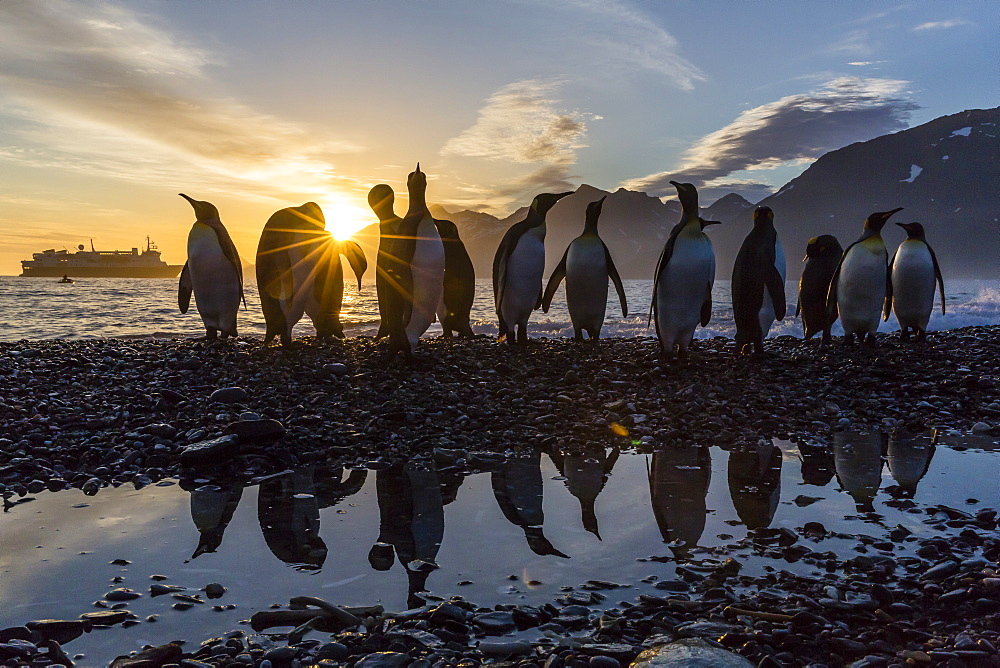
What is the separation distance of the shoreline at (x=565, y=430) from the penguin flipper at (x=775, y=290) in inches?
27.2

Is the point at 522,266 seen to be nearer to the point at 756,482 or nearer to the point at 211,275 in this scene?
the point at 211,275

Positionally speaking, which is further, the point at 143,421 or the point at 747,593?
the point at 143,421

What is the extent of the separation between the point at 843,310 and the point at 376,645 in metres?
10.2

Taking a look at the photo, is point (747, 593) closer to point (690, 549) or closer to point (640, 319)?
point (690, 549)

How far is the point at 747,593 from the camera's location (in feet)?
9.59

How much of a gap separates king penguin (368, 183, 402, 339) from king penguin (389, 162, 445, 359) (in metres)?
0.10

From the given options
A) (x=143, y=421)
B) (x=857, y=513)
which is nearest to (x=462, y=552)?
(x=857, y=513)

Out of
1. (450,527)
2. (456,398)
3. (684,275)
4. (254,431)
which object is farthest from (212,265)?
(450,527)

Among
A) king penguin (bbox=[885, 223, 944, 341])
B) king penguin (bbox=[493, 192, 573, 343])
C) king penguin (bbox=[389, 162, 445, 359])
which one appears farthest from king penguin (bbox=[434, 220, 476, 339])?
king penguin (bbox=[885, 223, 944, 341])

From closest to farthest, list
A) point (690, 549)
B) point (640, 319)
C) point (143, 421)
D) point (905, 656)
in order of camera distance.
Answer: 1. point (905, 656)
2. point (690, 549)
3. point (143, 421)
4. point (640, 319)

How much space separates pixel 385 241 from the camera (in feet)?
27.5

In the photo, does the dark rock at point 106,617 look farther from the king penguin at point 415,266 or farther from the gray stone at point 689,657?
the king penguin at point 415,266

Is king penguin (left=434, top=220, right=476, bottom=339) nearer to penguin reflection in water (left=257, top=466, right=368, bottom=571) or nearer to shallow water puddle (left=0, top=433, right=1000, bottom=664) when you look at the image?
shallow water puddle (left=0, top=433, right=1000, bottom=664)

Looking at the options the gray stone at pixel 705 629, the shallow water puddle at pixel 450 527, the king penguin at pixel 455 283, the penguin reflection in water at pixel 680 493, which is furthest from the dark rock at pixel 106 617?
the king penguin at pixel 455 283
